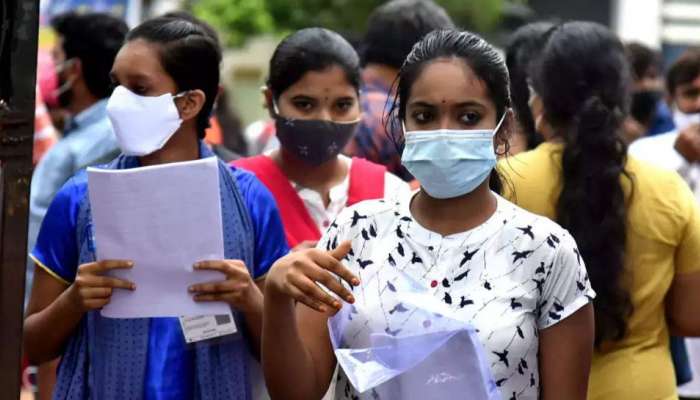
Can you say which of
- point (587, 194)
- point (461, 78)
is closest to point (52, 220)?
point (461, 78)

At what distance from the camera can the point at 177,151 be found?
3.99 metres

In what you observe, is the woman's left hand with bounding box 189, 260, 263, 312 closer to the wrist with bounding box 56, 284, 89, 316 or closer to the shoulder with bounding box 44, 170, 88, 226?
the wrist with bounding box 56, 284, 89, 316

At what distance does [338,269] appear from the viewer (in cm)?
309

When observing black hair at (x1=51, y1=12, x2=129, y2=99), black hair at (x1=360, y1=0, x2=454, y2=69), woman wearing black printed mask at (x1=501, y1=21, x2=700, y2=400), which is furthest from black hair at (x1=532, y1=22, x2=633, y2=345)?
black hair at (x1=51, y1=12, x2=129, y2=99)

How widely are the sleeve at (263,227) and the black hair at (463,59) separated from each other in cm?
56

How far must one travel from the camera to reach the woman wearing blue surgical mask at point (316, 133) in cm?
476

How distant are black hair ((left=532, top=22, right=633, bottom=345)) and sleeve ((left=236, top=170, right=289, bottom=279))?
0.84 metres

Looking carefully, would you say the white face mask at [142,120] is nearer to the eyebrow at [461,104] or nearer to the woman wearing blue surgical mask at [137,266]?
the woman wearing blue surgical mask at [137,266]

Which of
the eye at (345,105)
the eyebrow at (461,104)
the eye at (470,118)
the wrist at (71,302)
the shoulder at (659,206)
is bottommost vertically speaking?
the wrist at (71,302)

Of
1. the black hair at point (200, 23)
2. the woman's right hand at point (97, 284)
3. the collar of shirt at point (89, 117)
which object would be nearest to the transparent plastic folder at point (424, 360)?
the woman's right hand at point (97, 284)

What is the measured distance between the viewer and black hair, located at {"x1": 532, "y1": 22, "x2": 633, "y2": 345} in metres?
4.10

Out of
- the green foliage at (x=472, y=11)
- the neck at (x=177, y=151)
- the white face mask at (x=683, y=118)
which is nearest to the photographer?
the neck at (x=177, y=151)

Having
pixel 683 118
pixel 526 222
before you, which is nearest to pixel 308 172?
pixel 526 222

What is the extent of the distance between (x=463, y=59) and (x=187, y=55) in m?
0.91
